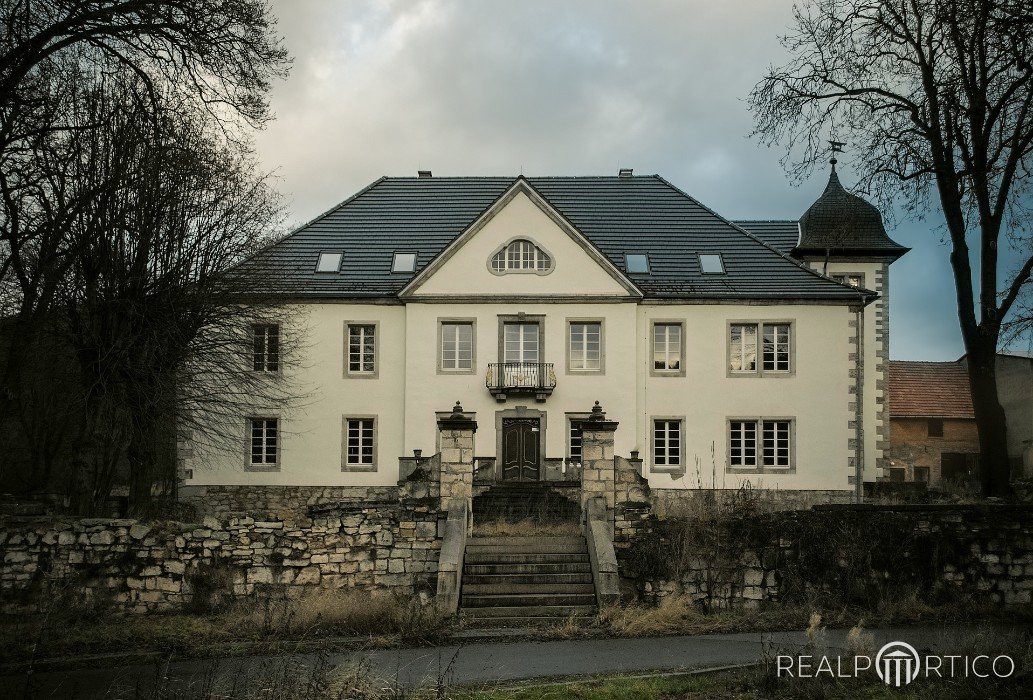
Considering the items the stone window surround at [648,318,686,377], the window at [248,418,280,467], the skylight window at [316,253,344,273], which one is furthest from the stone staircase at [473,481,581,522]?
the skylight window at [316,253,344,273]

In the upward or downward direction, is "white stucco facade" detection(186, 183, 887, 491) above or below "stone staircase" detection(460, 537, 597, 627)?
above

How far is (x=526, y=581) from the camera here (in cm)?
1584

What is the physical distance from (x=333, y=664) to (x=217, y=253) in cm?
1429

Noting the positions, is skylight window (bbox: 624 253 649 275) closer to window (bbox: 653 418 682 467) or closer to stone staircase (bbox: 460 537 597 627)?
window (bbox: 653 418 682 467)

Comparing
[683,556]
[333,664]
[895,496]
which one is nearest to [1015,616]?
[683,556]

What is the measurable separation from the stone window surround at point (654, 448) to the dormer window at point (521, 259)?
549 centimetres

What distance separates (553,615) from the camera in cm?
1485

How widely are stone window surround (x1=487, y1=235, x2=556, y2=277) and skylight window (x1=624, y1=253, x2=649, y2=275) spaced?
2.90m

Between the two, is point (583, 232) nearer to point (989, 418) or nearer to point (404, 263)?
point (404, 263)

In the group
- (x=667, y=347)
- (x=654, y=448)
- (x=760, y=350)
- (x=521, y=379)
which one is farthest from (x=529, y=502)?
(x=760, y=350)

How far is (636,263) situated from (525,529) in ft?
49.3

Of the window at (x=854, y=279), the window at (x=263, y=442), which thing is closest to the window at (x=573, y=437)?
the window at (x=263, y=442)

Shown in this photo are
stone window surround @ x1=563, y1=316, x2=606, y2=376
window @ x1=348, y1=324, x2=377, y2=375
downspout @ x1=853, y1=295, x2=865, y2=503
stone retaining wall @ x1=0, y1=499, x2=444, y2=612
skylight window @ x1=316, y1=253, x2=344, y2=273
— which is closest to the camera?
stone retaining wall @ x1=0, y1=499, x2=444, y2=612

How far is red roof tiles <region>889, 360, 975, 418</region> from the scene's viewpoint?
142ft
